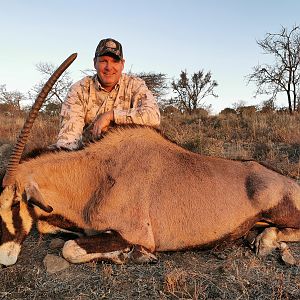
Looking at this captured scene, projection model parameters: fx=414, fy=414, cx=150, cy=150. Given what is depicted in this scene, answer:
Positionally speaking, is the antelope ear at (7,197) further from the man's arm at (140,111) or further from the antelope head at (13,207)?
the man's arm at (140,111)

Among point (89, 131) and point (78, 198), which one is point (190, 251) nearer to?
point (78, 198)

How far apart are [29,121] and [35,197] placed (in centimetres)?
67

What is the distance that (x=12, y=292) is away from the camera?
327cm

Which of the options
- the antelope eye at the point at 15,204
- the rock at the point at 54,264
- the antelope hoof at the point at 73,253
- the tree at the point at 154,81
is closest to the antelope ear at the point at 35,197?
the antelope eye at the point at 15,204

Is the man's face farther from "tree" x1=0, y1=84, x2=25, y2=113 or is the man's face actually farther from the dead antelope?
"tree" x1=0, y1=84, x2=25, y2=113

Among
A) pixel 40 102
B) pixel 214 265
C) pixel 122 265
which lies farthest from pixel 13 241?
pixel 214 265

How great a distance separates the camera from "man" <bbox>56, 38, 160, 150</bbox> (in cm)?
503

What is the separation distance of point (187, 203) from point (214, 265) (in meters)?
0.64

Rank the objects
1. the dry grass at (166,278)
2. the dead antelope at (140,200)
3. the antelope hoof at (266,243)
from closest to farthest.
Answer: the dry grass at (166,278) → the dead antelope at (140,200) → the antelope hoof at (266,243)

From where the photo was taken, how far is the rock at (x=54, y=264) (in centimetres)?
369

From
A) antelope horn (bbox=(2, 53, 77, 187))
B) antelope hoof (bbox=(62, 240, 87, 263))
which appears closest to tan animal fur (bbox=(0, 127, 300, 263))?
antelope horn (bbox=(2, 53, 77, 187))

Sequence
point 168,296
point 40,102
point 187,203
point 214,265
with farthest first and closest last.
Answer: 1. point 187,203
2. point 214,265
3. point 40,102
4. point 168,296

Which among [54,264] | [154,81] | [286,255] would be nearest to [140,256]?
[54,264]

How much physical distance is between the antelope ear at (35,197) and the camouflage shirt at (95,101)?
1.57 m
